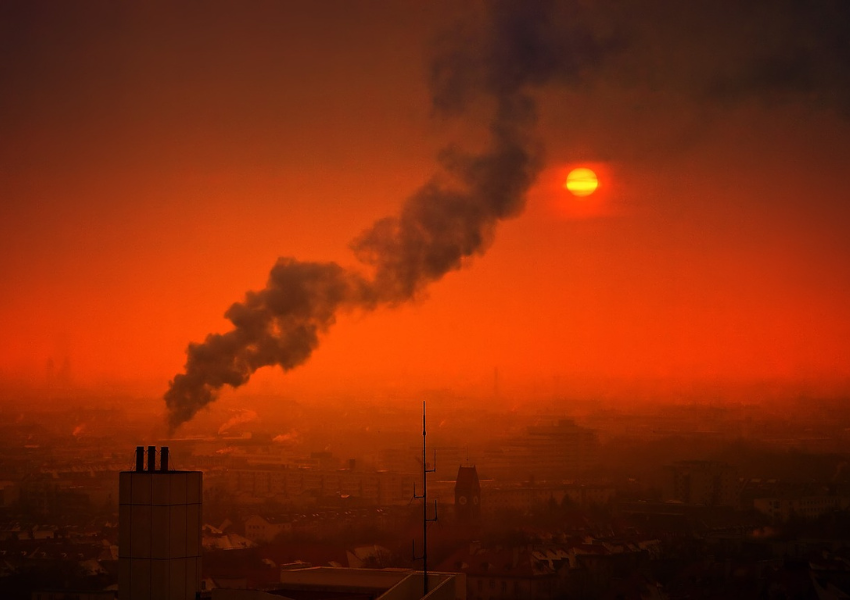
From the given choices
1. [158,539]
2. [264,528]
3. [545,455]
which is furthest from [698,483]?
[158,539]

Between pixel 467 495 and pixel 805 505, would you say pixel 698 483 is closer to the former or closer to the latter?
pixel 805 505

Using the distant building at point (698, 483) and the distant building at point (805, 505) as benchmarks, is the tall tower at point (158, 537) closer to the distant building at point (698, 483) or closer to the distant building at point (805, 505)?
the distant building at point (805, 505)

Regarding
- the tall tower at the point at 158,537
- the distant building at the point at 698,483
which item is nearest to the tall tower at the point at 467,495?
the distant building at the point at 698,483

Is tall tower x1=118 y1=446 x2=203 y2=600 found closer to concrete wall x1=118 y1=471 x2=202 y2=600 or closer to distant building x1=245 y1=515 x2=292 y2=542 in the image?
concrete wall x1=118 y1=471 x2=202 y2=600

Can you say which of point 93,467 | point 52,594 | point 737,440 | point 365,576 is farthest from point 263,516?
point 365,576

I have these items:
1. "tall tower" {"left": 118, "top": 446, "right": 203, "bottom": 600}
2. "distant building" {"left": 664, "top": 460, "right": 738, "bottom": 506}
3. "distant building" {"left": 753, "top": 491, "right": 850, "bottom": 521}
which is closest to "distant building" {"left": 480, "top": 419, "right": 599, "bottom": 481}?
"distant building" {"left": 664, "top": 460, "right": 738, "bottom": 506}

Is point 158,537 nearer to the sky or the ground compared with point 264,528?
nearer to the sky
